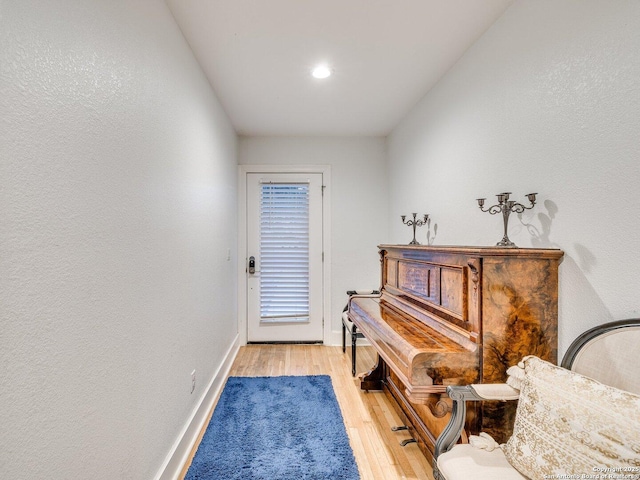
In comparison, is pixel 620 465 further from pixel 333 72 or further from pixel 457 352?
pixel 333 72

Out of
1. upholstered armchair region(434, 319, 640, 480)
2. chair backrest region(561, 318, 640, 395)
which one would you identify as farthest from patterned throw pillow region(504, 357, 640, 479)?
chair backrest region(561, 318, 640, 395)

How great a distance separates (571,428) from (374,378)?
1.87 m

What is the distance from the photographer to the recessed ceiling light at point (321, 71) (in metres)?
2.33

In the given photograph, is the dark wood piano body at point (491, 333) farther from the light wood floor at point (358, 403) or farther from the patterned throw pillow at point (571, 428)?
the light wood floor at point (358, 403)

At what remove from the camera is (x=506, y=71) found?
177 centimetres

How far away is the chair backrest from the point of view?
1084mm

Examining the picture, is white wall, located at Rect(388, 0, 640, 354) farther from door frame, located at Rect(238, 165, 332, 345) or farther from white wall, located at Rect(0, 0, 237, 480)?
door frame, located at Rect(238, 165, 332, 345)

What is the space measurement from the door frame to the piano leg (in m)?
1.27

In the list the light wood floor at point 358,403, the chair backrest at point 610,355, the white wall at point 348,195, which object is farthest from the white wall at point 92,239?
the white wall at point 348,195

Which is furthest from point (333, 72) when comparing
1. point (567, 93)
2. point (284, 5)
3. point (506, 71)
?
point (567, 93)

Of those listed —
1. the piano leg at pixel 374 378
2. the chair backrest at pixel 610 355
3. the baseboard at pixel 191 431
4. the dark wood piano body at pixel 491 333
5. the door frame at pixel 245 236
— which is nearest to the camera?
the chair backrest at pixel 610 355

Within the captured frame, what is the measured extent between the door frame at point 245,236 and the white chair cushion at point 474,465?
108 inches

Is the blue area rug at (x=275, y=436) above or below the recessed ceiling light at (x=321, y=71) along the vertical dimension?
below

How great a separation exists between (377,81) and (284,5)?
1069mm
